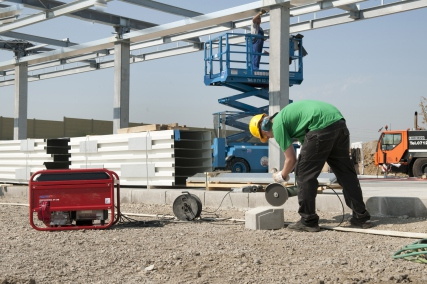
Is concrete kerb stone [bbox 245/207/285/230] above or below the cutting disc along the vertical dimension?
below

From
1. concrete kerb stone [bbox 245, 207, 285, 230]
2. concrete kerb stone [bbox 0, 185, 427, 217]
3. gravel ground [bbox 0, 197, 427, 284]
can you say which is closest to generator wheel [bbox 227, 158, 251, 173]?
concrete kerb stone [bbox 0, 185, 427, 217]

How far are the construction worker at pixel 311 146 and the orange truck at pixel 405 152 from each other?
53.0 feet

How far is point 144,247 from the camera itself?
565 centimetres

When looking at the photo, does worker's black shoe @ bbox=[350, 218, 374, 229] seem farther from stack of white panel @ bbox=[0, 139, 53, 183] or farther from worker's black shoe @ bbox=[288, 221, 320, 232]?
stack of white panel @ bbox=[0, 139, 53, 183]

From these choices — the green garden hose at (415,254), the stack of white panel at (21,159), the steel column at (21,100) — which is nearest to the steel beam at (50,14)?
the steel column at (21,100)

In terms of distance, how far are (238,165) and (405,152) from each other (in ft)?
28.2

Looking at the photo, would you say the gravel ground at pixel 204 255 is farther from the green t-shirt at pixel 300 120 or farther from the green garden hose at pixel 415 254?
the green t-shirt at pixel 300 120

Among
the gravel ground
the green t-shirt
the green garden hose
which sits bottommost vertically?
the gravel ground

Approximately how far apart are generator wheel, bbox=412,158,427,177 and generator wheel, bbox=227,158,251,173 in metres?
8.31

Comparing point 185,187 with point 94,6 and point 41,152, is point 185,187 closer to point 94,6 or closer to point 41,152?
point 41,152

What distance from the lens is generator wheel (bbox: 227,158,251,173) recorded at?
54.9 feet

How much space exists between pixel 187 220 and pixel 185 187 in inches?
164

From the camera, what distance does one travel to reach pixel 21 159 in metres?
15.0

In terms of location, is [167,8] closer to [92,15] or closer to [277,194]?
[92,15]
